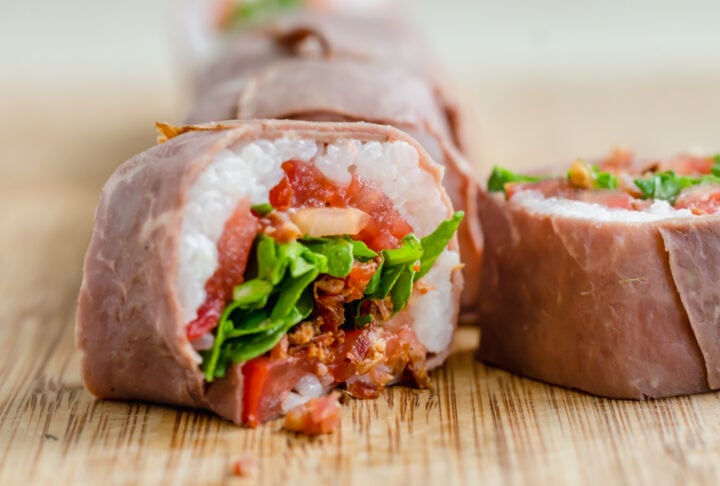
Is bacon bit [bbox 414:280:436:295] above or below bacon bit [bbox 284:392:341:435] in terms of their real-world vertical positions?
above

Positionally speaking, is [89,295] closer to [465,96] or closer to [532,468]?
[532,468]

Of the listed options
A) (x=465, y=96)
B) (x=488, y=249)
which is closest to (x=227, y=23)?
(x=465, y=96)

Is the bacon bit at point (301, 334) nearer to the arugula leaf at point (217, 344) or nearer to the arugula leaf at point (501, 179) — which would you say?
the arugula leaf at point (217, 344)

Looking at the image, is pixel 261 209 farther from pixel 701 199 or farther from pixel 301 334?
pixel 701 199

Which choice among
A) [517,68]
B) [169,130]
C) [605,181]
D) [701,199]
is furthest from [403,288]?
[517,68]

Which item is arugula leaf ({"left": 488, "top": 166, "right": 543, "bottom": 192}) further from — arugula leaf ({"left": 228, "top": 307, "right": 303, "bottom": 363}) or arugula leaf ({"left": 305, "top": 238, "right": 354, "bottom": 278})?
arugula leaf ({"left": 228, "top": 307, "right": 303, "bottom": 363})

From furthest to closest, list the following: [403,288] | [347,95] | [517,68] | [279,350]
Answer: [517,68] < [347,95] < [403,288] < [279,350]

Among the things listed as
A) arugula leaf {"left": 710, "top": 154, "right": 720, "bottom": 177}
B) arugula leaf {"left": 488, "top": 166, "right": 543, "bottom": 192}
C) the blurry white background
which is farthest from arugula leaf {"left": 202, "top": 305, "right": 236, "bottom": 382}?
the blurry white background
